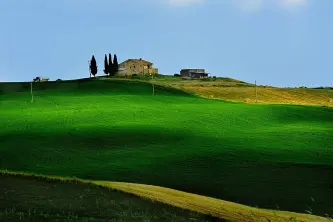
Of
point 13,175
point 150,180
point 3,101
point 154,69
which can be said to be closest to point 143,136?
point 150,180

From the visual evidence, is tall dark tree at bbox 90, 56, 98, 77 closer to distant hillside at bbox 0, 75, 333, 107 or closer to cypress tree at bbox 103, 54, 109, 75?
cypress tree at bbox 103, 54, 109, 75

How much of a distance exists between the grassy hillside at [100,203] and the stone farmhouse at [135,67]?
407ft

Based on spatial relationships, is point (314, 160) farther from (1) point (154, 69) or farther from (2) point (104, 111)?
(1) point (154, 69)

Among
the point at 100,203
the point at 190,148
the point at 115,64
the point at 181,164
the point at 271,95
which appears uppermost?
the point at 115,64

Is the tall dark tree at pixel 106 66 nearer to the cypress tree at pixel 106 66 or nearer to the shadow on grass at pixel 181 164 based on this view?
the cypress tree at pixel 106 66

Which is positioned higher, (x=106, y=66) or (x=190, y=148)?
(x=106, y=66)

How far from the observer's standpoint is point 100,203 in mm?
16422

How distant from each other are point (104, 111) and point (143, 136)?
1522cm

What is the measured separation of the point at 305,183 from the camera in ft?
86.9

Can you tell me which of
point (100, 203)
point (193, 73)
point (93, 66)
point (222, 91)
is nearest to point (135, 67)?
point (193, 73)

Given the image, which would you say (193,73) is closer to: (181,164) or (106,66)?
(106,66)

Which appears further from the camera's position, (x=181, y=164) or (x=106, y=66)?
(x=106, y=66)

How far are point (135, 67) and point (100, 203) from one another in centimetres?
13270

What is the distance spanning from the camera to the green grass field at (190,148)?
2591 cm
